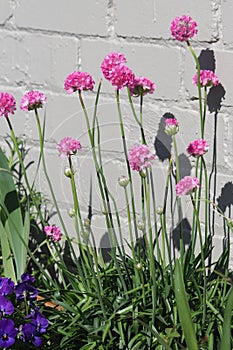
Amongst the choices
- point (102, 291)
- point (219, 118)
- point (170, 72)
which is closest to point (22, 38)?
point (170, 72)

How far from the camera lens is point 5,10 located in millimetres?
2338

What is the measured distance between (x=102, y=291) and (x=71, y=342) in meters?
0.14

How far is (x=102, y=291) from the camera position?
189cm

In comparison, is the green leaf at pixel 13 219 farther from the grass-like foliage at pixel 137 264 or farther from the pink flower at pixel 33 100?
the pink flower at pixel 33 100

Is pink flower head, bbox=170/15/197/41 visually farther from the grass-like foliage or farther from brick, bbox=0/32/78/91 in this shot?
brick, bbox=0/32/78/91

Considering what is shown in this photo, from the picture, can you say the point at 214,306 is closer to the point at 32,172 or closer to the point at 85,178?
the point at 85,178

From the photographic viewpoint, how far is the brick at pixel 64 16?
Result: 2123 mm

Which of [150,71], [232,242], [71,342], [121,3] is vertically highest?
[121,3]

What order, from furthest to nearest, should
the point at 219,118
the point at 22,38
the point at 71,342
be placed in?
1. the point at 22,38
2. the point at 219,118
3. the point at 71,342

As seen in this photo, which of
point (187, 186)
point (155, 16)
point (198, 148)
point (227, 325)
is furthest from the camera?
point (155, 16)

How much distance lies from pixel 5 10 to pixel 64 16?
0.79ft

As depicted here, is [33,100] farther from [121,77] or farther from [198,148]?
[198,148]

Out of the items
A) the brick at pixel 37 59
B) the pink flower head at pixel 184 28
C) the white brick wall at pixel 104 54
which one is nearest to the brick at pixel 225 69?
the white brick wall at pixel 104 54

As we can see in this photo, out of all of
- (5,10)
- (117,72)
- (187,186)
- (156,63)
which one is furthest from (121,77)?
(5,10)
